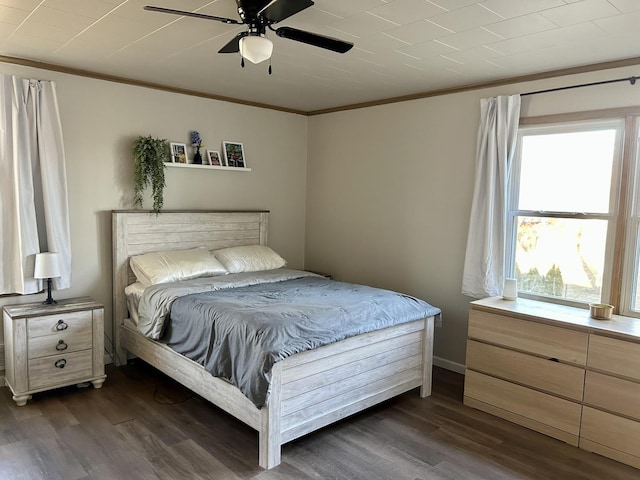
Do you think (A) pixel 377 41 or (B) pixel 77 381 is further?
(B) pixel 77 381

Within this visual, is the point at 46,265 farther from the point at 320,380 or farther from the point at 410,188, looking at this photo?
the point at 410,188

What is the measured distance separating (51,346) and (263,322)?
1.74m

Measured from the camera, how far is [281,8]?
204 centimetres

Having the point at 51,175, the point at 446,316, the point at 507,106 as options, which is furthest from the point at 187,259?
the point at 507,106

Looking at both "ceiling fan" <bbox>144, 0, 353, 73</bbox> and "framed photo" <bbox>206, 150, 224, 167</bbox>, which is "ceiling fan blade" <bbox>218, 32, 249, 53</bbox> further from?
"framed photo" <bbox>206, 150, 224, 167</bbox>

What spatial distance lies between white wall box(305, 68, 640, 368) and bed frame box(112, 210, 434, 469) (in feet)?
2.59

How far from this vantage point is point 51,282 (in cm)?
352

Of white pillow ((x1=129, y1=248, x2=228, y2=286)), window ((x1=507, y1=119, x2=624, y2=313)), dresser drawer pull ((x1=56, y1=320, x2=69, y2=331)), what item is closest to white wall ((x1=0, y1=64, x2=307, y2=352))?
white pillow ((x1=129, y1=248, x2=228, y2=286))

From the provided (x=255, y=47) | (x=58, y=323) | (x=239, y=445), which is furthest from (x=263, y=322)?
(x=58, y=323)

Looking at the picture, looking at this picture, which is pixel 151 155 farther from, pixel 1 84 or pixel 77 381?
pixel 77 381

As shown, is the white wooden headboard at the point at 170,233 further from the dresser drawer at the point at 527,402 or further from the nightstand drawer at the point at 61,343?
the dresser drawer at the point at 527,402

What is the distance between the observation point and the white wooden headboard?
3.90 metres

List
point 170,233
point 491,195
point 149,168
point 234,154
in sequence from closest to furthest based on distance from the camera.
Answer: point 491,195 < point 149,168 < point 170,233 < point 234,154

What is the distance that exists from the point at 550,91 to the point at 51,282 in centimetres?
398
